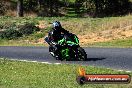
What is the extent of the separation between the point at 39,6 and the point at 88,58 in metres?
41.8

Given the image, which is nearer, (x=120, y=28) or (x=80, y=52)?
A: (x=80, y=52)

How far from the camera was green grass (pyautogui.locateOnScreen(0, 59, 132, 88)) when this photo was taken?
47.9 feet

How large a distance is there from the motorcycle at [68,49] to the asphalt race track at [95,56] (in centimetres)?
39

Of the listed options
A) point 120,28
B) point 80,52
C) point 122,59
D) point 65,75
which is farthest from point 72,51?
point 120,28

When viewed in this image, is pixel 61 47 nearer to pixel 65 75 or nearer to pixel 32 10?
pixel 65 75

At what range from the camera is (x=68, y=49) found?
21.1m

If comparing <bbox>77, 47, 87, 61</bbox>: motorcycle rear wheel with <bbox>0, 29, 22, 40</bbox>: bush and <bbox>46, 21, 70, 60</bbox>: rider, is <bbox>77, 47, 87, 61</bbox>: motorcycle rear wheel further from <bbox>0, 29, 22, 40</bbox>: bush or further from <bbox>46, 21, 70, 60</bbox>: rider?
<bbox>0, 29, 22, 40</bbox>: bush

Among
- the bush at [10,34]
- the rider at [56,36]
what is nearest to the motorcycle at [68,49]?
the rider at [56,36]

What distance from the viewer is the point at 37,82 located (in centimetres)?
1519

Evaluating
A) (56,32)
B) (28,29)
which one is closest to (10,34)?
(28,29)

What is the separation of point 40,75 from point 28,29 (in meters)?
20.7

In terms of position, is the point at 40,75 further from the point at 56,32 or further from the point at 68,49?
the point at 56,32

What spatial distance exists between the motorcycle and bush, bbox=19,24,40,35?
50.9ft

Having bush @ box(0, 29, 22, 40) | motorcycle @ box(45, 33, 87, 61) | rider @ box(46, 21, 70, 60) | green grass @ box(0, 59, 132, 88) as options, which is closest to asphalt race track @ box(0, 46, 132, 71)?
motorcycle @ box(45, 33, 87, 61)
